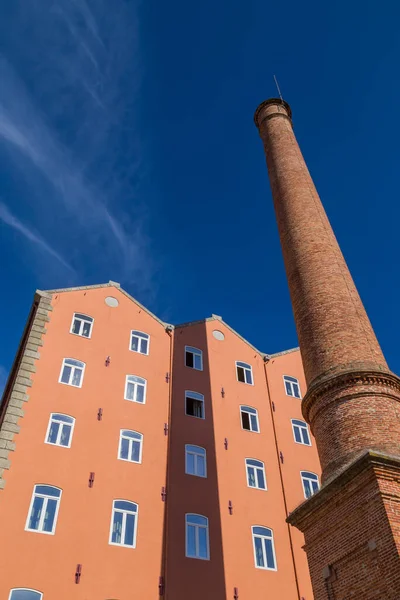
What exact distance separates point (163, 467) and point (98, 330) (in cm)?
675

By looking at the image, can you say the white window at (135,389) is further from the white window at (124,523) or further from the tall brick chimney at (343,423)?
the tall brick chimney at (343,423)

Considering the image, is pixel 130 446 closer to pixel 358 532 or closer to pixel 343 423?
pixel 343 423

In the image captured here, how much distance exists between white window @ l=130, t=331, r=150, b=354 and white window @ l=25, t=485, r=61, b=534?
789 cm

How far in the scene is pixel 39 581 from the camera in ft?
51.3

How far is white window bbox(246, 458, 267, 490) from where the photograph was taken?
2207 centimetres

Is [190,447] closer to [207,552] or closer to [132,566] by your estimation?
[207,552]

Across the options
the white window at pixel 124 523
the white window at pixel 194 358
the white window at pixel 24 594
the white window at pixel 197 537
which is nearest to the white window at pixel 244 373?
the white window at pixel 194 358

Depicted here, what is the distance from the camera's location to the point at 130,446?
20547 mm

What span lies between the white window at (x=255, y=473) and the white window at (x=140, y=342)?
6791 mm

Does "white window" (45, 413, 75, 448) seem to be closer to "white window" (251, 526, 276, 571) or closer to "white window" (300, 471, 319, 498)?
"white window" (251, 526, 276, 571)

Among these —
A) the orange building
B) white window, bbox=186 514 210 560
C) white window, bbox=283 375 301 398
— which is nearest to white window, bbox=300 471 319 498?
the orange building

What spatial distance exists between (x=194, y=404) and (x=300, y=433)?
18.3 feet

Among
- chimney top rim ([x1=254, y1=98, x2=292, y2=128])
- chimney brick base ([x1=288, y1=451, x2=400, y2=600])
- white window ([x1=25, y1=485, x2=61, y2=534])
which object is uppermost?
chimney top rim ([x1=254, y1=98, x2=292, y2=128])

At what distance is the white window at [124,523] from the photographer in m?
17.8
